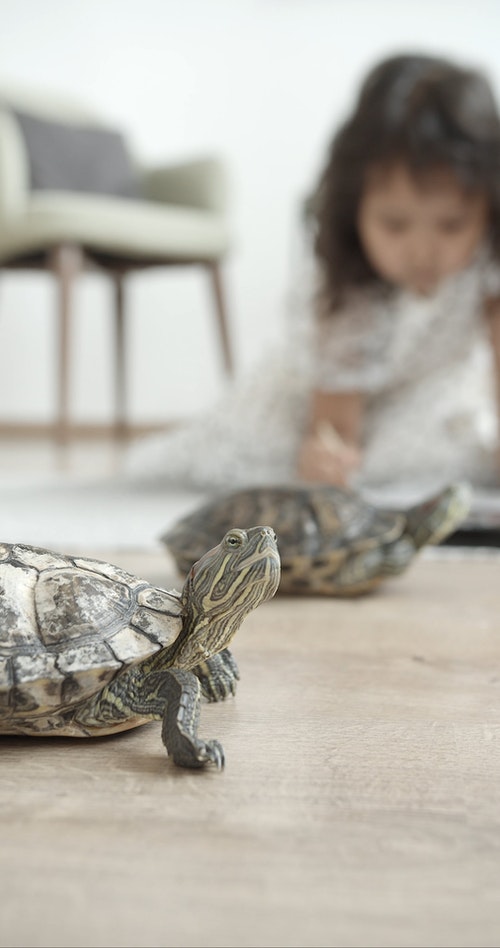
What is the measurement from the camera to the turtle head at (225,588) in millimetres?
477

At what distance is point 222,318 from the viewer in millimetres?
3312

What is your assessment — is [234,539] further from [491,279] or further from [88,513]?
[491,279]

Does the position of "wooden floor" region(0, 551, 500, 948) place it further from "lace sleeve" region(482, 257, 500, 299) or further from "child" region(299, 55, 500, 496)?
"lace sleeve" region(482, 257, 500, 299)

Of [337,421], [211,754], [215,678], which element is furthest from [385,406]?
[211,754]

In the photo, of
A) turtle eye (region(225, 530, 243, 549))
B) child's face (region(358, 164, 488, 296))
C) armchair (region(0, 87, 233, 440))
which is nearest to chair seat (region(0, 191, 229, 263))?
armchair (region(0, 87, 233, 440))

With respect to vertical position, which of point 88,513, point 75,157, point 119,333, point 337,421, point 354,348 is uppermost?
point 75,157

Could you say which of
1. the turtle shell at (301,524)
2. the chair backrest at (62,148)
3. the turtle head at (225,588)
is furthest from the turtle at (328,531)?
the chair backrest at (62,148)

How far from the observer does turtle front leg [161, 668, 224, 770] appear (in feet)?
1.52

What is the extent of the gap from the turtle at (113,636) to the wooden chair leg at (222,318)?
2.74 m

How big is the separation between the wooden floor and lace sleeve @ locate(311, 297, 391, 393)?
121cm

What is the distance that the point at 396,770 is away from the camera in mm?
474

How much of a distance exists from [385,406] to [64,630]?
1.51m

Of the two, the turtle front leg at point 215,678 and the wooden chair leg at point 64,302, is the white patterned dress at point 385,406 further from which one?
the turtle front leg at point 215,678

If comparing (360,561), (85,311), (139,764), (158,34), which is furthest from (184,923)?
(158,34)
